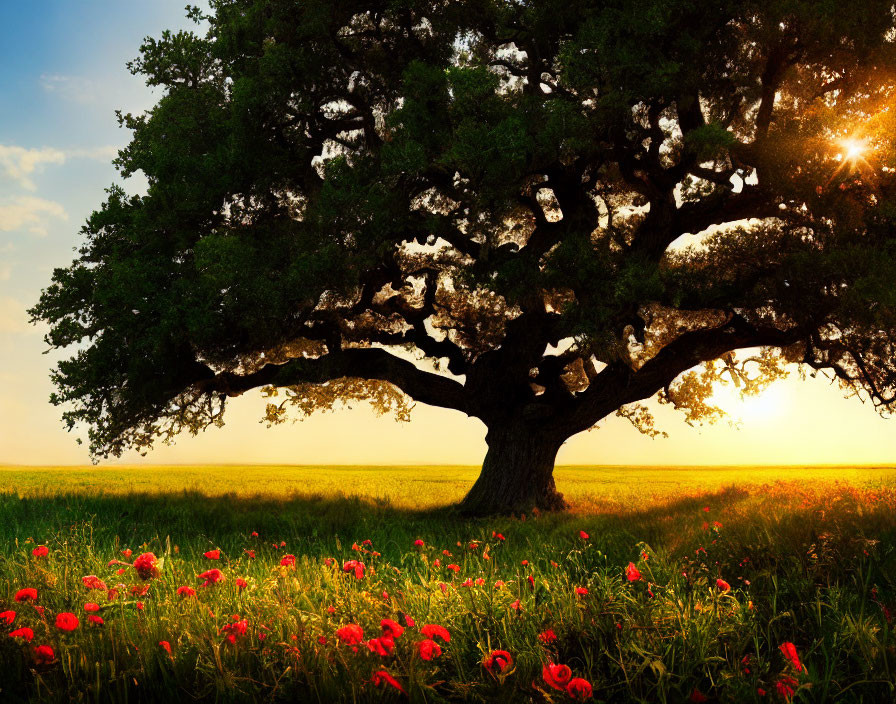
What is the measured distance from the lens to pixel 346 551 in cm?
1017

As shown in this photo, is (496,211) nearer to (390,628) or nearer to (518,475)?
(518,475)

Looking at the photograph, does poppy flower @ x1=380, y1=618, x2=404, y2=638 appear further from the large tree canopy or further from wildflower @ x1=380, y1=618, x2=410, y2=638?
the large tree canopy

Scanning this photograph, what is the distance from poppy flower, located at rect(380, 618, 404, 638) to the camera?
3.16 m

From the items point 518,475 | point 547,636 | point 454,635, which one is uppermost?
point 547,636

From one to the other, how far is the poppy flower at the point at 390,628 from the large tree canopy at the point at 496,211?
34.8ft

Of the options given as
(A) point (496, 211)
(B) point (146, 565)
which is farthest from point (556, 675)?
(A) point (496, 211)

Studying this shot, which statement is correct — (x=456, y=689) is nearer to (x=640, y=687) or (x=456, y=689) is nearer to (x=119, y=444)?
(x=640, y=687)

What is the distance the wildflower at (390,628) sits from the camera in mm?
3164

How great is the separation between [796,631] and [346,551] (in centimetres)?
683

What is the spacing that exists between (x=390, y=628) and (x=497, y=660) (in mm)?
550

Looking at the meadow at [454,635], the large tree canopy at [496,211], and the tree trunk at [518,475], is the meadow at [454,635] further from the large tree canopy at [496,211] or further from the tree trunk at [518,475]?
the tree trunk at [518,475]

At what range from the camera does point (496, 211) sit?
13.4 m

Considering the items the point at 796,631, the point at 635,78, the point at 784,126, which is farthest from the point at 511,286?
the point at 796,631

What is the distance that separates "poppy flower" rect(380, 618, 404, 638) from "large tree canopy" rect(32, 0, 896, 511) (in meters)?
10.6
